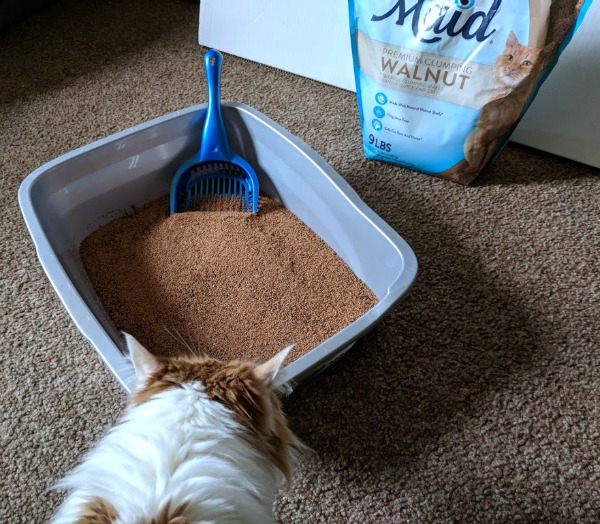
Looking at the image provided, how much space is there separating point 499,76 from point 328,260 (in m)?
0.51

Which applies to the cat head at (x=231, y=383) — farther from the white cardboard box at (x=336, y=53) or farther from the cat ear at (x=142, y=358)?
the white cardboard box at (x=336, y=53)

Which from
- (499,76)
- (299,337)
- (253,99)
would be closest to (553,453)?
(299,337)

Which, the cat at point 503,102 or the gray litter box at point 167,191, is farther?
the cat at point 503,102

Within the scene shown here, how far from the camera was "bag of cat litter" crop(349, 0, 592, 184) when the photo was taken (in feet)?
3.34

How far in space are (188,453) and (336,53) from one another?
1.25m

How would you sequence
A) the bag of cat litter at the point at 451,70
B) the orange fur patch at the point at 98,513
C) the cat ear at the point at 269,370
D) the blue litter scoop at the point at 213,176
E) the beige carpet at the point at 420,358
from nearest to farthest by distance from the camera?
the orange fur patch at the point at 98,513
the cat ear at the point at 269,370
the beige carpet at the point at 420,358
the bag of cat litter at the point at 451,70
the blue litter scoop at the point at 213,176

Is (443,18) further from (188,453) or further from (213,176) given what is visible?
(188,453)

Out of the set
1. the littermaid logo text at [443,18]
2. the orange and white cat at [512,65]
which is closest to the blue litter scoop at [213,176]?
the littermaid logo text at [443,18]

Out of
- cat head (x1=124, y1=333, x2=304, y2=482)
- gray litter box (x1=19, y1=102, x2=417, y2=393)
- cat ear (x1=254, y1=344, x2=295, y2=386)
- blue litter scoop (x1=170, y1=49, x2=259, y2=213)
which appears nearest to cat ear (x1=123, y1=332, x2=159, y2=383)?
cat head (x1=124, y1=333, x2=304, y2=482)

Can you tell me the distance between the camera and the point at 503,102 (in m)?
1.11

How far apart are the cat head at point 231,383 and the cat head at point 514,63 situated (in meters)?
0.80

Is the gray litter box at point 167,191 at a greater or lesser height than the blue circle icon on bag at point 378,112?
lesser

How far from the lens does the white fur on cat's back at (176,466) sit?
494mm

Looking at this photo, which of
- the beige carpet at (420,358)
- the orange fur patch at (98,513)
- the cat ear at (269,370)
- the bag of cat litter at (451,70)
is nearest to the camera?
the orange fur patch at (98,513)
